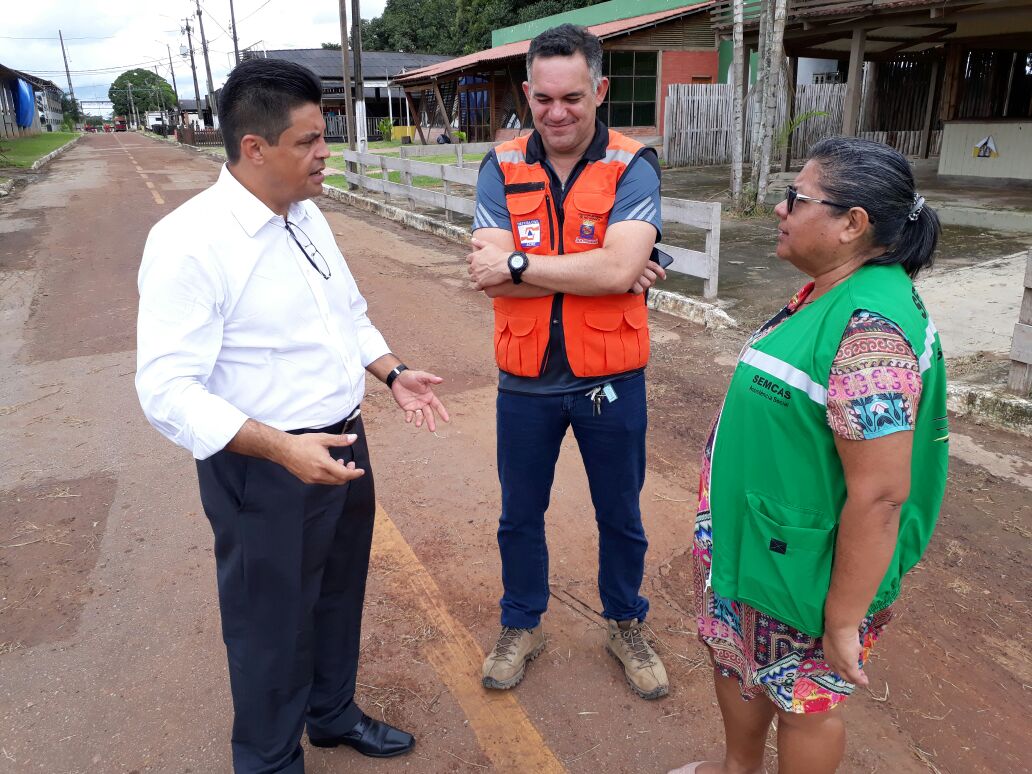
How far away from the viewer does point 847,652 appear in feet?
5.37

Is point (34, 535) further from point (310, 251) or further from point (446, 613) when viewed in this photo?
point (310, 251)

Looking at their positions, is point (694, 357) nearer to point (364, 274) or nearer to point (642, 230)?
point (642, 230)

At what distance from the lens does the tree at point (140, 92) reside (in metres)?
120

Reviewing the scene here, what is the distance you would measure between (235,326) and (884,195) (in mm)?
1497

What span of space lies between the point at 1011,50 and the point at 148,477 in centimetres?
1742

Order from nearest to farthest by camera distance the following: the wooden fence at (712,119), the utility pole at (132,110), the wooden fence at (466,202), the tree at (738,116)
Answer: the wooden fence at (466,202), the tree at (738,116), the wooden fence at (712,119), the utility pole at (132,110)

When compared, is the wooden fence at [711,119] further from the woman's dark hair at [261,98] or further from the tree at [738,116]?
the woman's dark hair at [261,98]

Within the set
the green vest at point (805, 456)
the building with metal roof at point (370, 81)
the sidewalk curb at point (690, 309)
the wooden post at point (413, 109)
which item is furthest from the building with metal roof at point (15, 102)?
the green vest at point (805, 456)

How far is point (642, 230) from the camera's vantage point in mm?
2357

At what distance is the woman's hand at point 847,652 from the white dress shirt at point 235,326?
134 centimetres

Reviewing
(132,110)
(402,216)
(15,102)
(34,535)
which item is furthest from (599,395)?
(132,110)

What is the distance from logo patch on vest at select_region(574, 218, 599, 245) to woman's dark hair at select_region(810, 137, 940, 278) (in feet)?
2.77

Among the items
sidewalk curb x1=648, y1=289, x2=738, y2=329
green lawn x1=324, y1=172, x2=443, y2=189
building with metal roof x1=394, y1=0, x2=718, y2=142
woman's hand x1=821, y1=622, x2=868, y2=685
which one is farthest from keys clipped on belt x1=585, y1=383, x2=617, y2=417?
building with metal roof x1=394, y1=0, x2=718, y2=142

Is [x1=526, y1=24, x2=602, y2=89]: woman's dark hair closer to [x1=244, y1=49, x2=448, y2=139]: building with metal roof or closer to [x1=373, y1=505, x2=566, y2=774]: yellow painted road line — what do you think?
[x1=373, y1=505, x2=566, y2=774]: yellow painted road line
